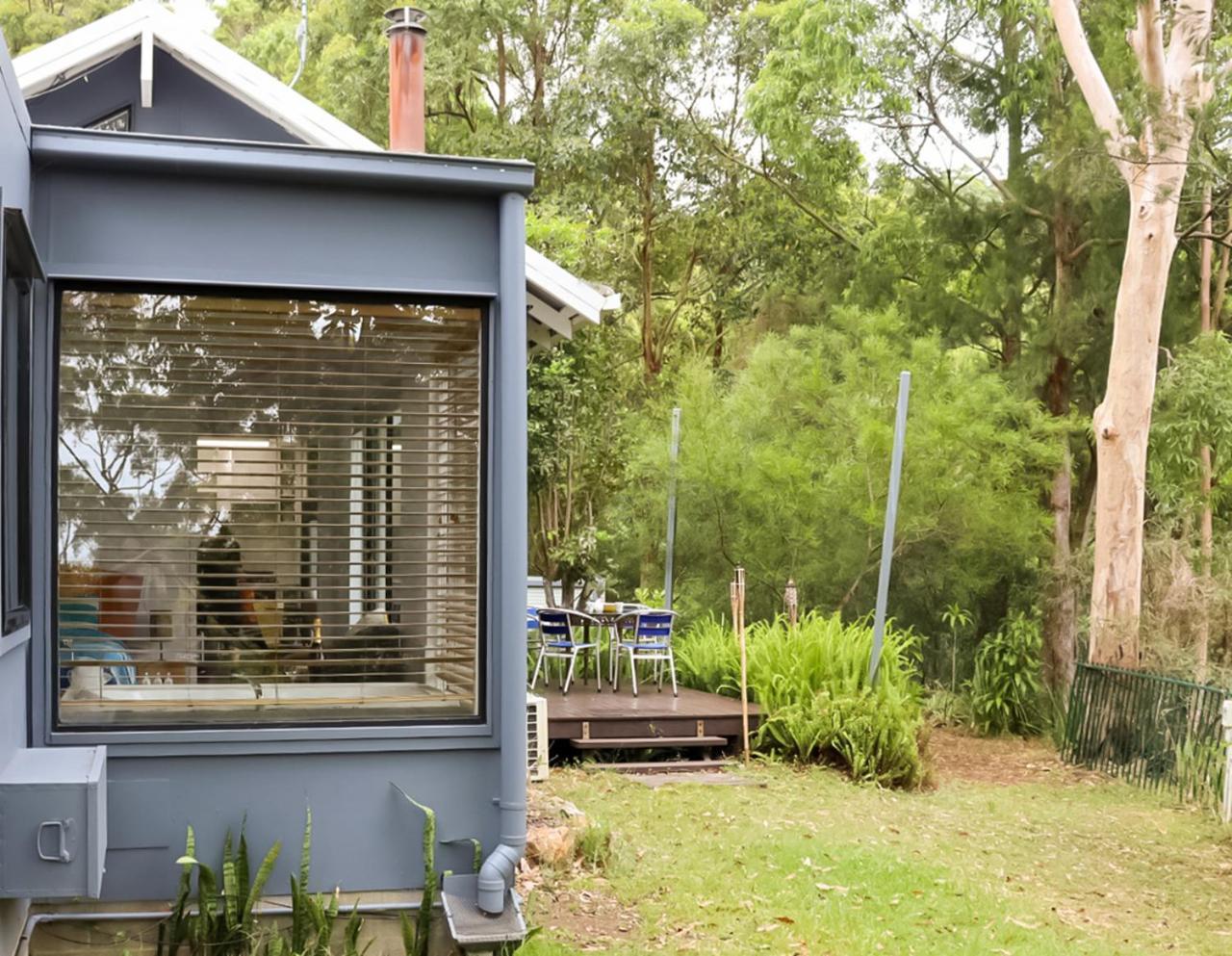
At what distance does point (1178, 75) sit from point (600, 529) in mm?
8329

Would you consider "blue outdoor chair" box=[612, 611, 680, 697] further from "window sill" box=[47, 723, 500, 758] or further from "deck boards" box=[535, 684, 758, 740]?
"window sill" box=[47, 723, 500, 758]

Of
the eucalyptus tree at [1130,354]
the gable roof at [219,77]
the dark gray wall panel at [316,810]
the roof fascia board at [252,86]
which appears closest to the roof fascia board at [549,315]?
the gable roof at [219,77]

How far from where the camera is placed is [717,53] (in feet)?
60.8

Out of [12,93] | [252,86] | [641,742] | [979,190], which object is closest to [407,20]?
[252,86]

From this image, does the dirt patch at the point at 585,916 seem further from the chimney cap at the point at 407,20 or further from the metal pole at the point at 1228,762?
the metal pole at the point at 1228,762

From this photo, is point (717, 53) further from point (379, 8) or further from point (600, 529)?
point (600, 529)

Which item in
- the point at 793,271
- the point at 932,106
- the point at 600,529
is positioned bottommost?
the point at 600,529

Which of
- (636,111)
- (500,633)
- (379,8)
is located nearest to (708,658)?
(500,633)

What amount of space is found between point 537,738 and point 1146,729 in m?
4.90

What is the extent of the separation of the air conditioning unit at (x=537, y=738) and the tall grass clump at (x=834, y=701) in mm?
1919

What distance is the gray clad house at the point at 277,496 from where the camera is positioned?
15.6 ft

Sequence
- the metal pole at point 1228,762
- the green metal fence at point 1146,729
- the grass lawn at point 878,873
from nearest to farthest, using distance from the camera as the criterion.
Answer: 1. the grass lawn at point 878,873
2. the metal pole at point 1228,762
3. the green metal fence at point 1146,729

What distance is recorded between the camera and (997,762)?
11.8 m

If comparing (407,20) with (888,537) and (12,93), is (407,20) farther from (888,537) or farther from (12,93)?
(888,537)
